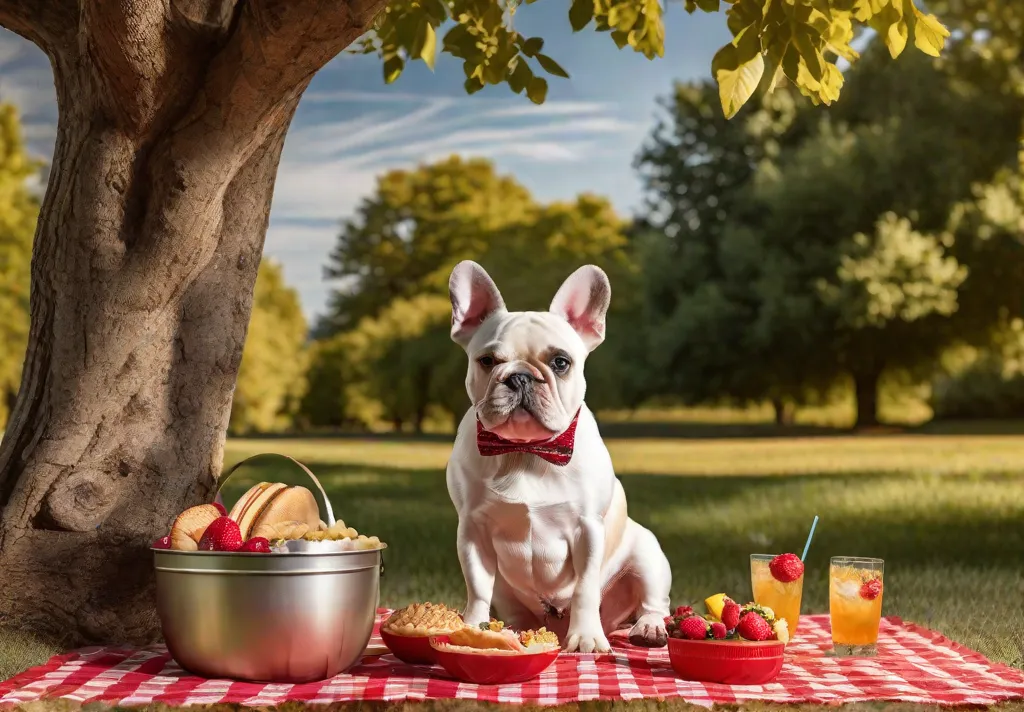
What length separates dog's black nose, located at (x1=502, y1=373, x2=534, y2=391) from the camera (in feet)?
12.0

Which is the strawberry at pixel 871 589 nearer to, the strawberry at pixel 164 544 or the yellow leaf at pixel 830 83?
the yellow leaf at pixel 830 83

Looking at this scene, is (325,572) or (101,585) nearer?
(325,572)

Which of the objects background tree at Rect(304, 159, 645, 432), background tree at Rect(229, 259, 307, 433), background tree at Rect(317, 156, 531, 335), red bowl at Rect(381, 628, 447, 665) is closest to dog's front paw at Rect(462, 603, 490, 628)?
red bowl at Rect(381, 628, 447, 665)

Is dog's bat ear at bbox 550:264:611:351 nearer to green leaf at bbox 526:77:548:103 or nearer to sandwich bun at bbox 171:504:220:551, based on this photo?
sandwich bun at bbox 171:504:220:551

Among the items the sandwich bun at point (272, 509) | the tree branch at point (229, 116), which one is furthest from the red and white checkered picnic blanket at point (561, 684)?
the tree branch at point (229, 116)

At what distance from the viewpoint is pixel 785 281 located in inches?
976

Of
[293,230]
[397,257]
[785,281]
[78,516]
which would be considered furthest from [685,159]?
[78,516]

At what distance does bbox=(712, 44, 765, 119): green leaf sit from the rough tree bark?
51.0 inches

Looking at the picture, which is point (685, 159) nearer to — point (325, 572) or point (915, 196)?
point (915, 196)

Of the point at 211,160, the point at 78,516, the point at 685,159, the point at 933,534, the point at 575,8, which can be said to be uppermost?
the point at 685,159

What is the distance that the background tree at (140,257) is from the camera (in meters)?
4.05

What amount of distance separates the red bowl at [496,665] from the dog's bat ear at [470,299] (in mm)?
1124

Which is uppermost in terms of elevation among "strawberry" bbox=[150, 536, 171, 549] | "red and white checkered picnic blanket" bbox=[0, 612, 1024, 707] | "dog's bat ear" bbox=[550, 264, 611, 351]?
"dog's bat ear" bbox=[550, 264, 611, 351]

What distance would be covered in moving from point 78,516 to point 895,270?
22231 millimetres
